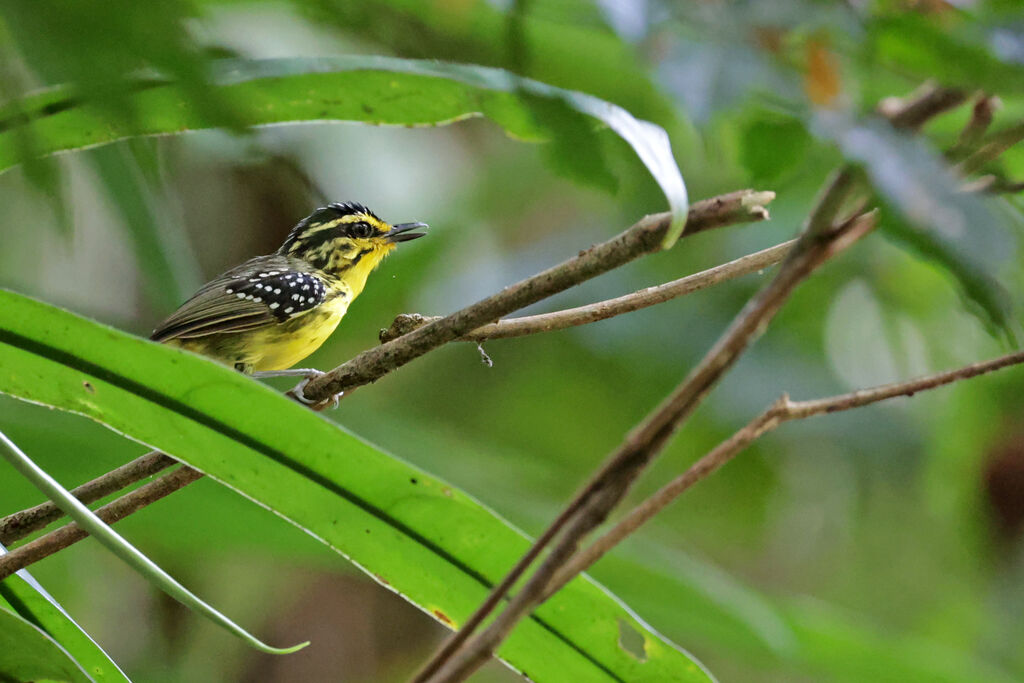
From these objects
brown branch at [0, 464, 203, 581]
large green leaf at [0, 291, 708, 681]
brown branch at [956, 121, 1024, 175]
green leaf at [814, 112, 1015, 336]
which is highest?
brown branch at [956, 121, 1024, 175]

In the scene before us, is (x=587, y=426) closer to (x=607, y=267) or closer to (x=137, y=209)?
(x=607, y=267)

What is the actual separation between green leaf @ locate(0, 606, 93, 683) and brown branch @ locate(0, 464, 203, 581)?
0.06 metres

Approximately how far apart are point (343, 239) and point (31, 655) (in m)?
1.47

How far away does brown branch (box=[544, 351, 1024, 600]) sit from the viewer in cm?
83

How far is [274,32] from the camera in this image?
13.3ft

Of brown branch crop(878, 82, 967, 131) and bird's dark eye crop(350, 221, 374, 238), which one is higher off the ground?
bird's dark eye crop(350, 221, 374, 238)

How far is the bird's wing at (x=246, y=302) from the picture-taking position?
220 cm

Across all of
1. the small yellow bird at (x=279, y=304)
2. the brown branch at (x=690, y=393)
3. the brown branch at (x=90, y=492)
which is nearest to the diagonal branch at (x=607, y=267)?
the brown branch at (x=90, y=492)

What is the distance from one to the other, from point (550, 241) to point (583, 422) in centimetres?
76

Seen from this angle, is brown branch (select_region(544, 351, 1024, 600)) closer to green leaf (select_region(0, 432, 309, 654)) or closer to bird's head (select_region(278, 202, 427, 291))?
green leaf (select_region(0, 432, 309, 654))

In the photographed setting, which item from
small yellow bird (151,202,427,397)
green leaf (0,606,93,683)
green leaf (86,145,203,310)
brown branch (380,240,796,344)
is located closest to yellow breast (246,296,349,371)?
small yellow bird (151,202,427,397)

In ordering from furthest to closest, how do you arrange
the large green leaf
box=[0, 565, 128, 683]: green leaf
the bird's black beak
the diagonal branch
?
the bird's black beak < box=[0, 565, 128, 683]: green leaf < the large green leaf < the diagonal branch

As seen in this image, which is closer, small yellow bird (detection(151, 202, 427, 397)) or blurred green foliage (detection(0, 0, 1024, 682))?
small yellow bird (detection(151, 202, 427, 397))

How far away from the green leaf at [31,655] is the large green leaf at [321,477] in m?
0.23
